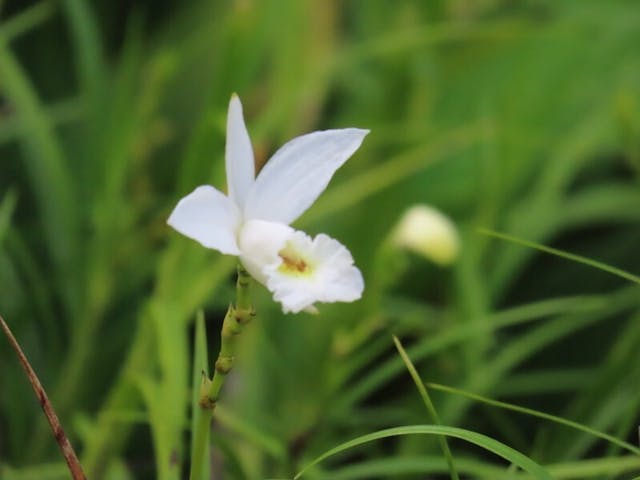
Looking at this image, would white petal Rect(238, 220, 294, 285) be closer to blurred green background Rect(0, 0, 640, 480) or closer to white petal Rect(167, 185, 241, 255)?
white petal Rect(167, 185, 241, 255)

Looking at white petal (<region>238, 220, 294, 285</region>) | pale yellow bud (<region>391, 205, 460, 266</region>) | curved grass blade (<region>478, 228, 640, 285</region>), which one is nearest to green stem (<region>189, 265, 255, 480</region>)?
white petal (<region>238, 220, 294, 285</region>)

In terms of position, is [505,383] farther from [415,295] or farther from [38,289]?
[38,289]

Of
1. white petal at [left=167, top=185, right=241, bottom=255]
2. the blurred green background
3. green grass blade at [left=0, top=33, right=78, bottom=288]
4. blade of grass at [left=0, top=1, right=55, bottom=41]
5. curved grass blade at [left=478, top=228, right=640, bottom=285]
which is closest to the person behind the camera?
white petal at [left=167, top=185, right=241, bottom=255]

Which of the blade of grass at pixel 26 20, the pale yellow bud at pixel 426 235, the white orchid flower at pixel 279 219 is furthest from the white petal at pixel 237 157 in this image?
the blade of grass at pixel 26 20

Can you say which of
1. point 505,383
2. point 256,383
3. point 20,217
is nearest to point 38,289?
point 256,383

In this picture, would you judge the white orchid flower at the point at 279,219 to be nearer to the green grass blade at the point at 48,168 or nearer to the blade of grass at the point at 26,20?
the green grass blade at the point at 48,168

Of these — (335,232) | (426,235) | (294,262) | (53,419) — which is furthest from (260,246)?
(335,232)
